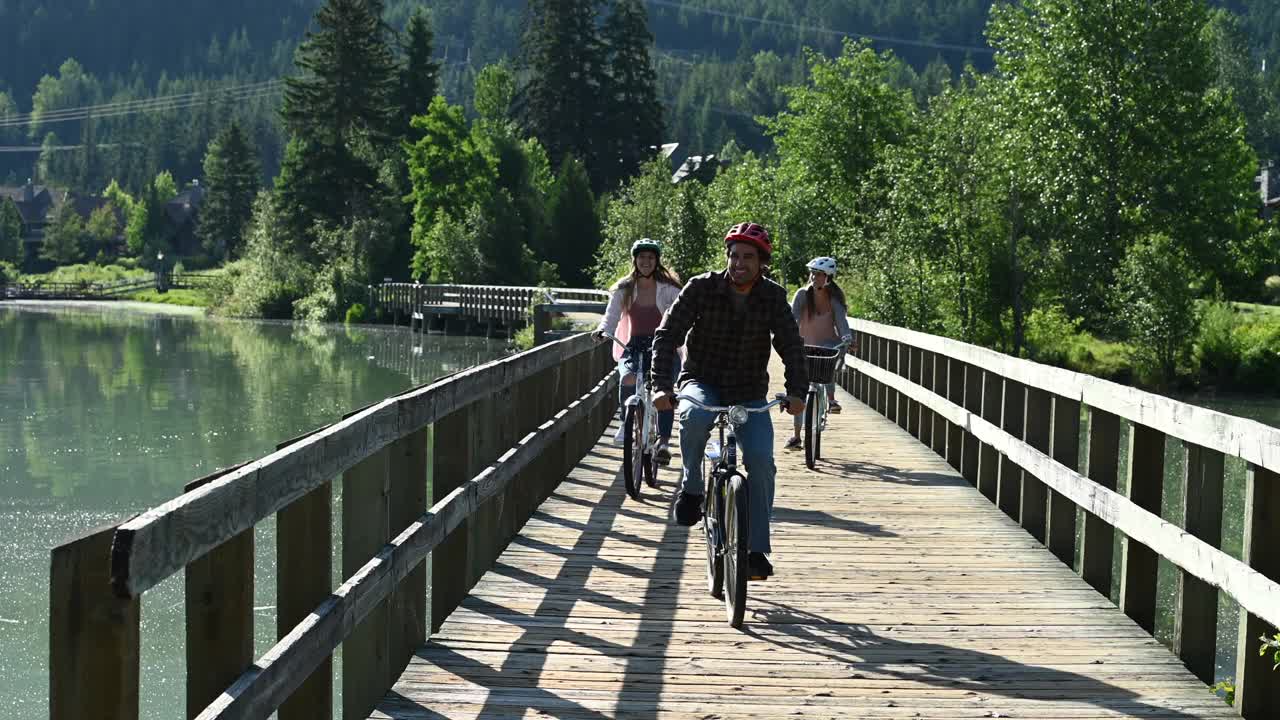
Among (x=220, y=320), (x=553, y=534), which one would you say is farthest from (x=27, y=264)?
(x=553, y=534)

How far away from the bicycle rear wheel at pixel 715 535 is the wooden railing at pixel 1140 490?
6.13ft

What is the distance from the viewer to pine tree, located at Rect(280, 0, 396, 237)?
85.4 meters

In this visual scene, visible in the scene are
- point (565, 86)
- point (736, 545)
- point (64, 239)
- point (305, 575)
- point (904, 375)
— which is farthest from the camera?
point (64, 239)

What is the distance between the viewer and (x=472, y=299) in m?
66.4

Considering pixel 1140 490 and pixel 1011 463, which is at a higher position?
pixel 1140 490

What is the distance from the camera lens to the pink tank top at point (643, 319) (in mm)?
11930

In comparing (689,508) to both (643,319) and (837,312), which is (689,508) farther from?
(837,312)

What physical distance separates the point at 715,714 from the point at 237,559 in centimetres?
231

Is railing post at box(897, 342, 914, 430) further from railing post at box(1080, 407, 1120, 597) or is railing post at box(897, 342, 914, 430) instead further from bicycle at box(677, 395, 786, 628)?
→ bicycle at box(677, 395, 786, 628)

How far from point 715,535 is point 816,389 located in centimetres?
607

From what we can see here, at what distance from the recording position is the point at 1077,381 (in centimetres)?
818

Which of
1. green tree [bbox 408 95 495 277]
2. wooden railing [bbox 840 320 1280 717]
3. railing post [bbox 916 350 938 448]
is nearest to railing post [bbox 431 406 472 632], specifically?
wooden railing [bbox 840 320 1280 717]

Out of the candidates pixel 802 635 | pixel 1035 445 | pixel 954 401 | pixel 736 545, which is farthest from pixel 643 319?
pixel 802 635

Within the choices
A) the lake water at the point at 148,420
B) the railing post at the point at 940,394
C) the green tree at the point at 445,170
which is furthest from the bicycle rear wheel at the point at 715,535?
the green tree at the point at 445,170
